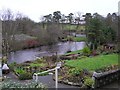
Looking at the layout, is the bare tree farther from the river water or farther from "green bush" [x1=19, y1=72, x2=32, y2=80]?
"green bush" [x1=19, y1=72, x2=32, y2=80]

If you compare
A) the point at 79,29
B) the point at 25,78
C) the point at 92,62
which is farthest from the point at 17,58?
the point at 79,29

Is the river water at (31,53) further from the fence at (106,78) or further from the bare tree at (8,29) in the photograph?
the fence at (106,78)

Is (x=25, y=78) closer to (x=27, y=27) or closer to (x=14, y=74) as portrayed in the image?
(x=14, y=74)

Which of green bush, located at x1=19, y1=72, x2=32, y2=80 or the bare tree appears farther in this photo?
the bare tree

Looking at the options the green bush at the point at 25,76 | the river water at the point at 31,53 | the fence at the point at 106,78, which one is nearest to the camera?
the fence at the point at 106,78

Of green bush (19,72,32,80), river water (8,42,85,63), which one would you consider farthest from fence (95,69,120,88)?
river water (8,42,85,63)

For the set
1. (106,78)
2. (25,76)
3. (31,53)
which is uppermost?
(106,78)

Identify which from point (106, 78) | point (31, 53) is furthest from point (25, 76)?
point (31, 53)

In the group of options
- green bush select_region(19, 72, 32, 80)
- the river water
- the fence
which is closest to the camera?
the fence

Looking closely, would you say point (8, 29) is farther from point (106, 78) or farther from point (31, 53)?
point (106, 78)

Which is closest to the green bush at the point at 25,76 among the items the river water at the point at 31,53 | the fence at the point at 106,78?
the fence at the point at 106,78

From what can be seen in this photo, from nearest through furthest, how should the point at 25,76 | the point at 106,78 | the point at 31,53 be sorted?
1. the point at 106,78
2. the point at 25,76
3. the point at 31,53

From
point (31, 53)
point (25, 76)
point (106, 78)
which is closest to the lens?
point (106, 78)

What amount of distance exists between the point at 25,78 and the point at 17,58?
381 inches
